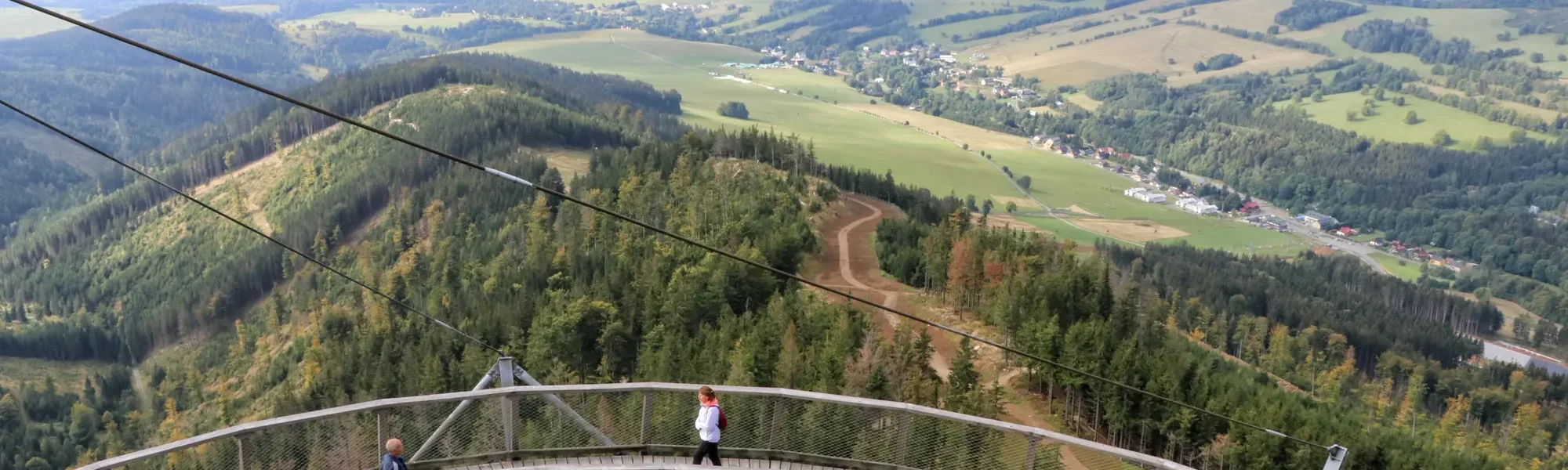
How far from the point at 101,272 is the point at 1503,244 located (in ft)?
769

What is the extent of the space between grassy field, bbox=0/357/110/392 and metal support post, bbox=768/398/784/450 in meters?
131

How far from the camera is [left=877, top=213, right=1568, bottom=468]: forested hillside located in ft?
134

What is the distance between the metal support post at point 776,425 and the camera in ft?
66.2

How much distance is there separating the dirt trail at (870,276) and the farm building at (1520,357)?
89.3 m

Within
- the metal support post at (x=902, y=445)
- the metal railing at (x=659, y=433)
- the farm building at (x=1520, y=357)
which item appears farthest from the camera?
the farm building at (x=1520, y=357)

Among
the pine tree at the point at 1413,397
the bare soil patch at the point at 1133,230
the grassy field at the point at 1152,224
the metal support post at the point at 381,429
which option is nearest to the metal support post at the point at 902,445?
the metal support post at the point at 381,429

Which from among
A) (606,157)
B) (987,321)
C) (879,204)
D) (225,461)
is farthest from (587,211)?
(225,461)

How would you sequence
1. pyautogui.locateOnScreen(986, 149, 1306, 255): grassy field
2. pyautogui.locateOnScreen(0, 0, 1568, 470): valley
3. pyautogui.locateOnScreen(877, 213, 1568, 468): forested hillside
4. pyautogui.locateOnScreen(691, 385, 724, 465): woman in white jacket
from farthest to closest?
pyautogui.locateOnScreen(986, 149, 1306, 255): grassy field, pyautogui.locateOnScreen(0, 0, 1568, 470): valley, pyautogui.locateOnScreen(877, 213, 1568, 468): forested hillside, pyautogui.locateOnScreen(691, 385, 724, 465): woman in white jacket

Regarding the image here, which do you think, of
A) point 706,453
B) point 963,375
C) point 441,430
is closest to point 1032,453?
point 706,453

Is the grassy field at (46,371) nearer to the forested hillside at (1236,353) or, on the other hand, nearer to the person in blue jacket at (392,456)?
the forested hillside at (1236,353)

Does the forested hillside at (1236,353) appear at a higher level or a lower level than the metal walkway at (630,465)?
lower

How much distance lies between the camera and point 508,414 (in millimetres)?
19734

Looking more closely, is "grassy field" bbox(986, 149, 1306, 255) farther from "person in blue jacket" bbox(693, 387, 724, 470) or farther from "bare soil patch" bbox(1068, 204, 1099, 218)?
"person in blue jacket" bbox(693, 387, 724, 470)

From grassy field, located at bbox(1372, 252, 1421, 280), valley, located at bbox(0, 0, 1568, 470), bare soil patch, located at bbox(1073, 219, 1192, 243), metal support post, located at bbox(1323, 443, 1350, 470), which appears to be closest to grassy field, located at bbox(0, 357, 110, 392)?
valley, located at bbox(0, 0, 1568, 470)
